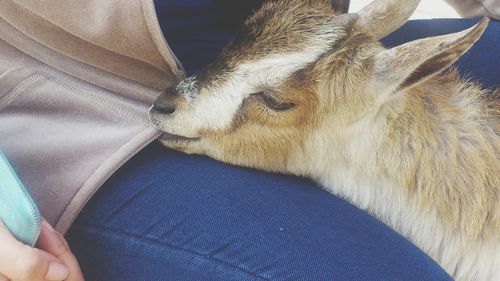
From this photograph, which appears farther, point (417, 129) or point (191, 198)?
point (417, 129)

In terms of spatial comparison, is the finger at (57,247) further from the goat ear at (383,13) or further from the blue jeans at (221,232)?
the goat ear at (383,13)

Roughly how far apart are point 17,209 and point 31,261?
104mm

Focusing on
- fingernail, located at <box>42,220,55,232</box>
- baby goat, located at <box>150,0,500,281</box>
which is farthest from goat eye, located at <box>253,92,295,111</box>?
fingernail, located at <box>42,220,55,232</box>

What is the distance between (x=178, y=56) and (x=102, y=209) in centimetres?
49

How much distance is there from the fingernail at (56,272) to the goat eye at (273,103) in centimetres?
59

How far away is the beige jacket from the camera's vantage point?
133 centimetres

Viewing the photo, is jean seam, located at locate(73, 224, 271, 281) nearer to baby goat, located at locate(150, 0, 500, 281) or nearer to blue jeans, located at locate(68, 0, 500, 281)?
blue jeans, located at locate(68, 0, 500, 281)

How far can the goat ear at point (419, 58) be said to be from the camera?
1277mm

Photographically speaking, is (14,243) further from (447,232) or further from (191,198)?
(447,232)

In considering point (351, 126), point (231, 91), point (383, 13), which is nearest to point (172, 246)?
point (231, 91)

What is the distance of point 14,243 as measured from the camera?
1.12 m

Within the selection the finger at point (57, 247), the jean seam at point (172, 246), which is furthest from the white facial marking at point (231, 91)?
the finger at point (57, 247)

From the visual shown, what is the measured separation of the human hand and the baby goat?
1.26 feet

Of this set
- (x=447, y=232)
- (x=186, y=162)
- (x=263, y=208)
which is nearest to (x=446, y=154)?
(x=447, y=232)
